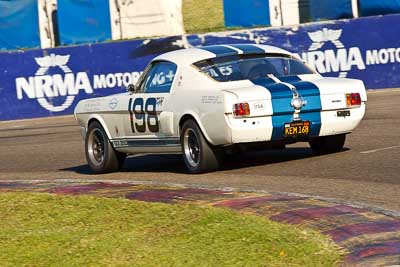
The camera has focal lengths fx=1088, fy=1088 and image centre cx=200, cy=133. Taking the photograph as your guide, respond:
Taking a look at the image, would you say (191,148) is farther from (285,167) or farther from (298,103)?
(298,103)

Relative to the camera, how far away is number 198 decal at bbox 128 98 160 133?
1221cm

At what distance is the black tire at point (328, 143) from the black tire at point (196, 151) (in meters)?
1.27

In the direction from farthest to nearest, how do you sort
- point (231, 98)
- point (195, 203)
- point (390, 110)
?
point (390, 110) → point (231, 98) → point (195, 203)

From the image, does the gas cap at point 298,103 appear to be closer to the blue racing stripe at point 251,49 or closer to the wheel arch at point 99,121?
the blue racing stripe at point 251,49

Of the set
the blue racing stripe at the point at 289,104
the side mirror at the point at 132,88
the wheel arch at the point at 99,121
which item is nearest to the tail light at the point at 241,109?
the blue racing stripe at the point at 289,104

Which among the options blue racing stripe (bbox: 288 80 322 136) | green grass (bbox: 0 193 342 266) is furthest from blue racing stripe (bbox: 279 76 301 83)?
green grass (bbox: 0 193 342 266)

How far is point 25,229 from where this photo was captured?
8.43 m

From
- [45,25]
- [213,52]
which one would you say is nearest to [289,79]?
[213,52]

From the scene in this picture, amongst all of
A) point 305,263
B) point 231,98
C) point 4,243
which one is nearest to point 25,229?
point 4,243

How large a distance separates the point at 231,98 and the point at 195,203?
1971mm

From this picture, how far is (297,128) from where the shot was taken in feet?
36.9

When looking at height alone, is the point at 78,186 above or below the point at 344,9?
below

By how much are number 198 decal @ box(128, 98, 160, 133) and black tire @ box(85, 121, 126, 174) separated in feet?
1.89

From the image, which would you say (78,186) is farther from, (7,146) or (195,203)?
(7,146)
